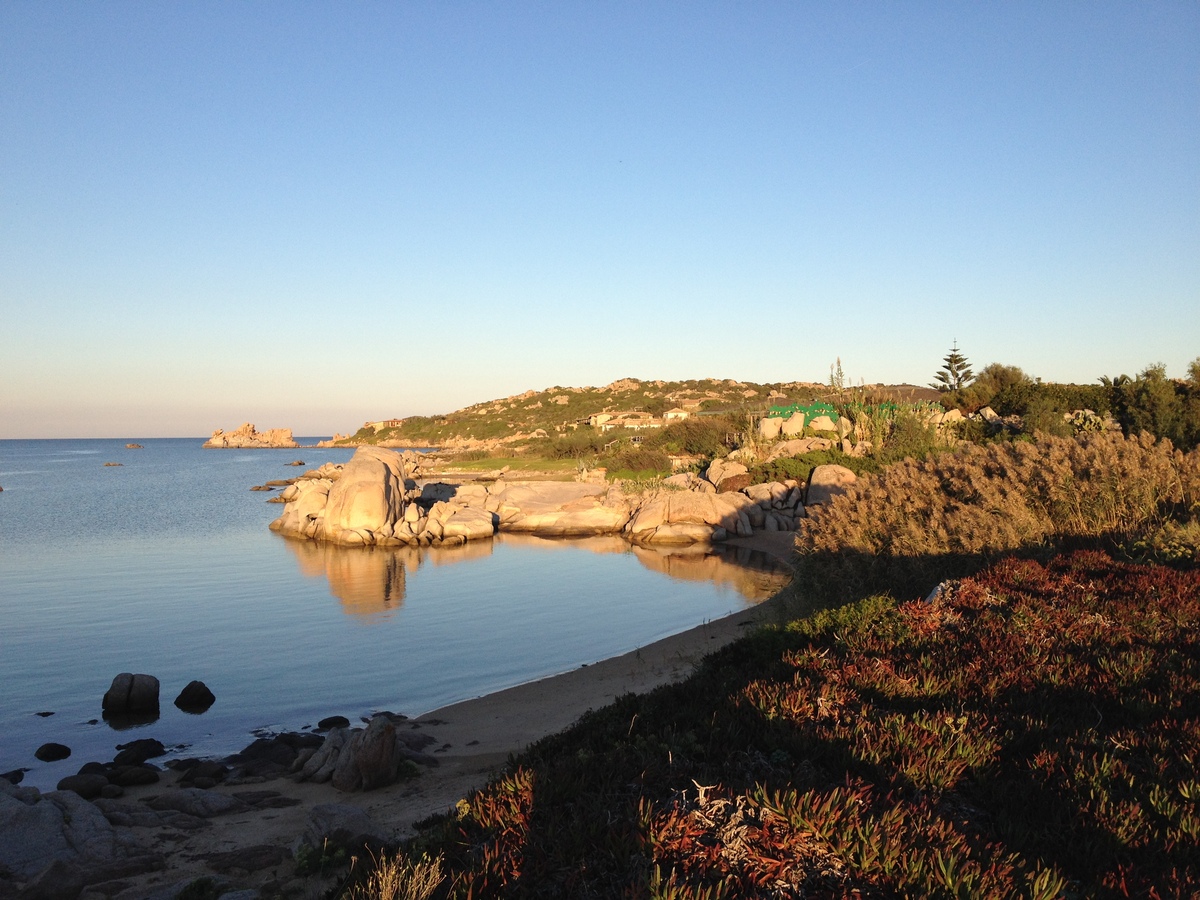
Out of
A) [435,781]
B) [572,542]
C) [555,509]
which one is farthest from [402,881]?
[555,509]

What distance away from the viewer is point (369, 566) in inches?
1142

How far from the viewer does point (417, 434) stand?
137750 mm

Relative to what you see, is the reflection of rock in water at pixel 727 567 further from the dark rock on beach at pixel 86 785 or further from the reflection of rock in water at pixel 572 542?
the dark rock on beach at pixel 86 785

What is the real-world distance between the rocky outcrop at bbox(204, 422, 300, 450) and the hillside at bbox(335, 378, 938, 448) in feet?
88.4

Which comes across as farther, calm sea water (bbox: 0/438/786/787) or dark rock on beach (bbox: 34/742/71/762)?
calm sea water (bbox: 0/438/786/787)

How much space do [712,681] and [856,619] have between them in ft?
5.69

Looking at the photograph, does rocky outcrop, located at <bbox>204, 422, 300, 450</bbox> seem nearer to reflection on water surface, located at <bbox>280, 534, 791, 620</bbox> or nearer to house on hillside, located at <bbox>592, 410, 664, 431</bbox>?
house on hillside, located at <bbox>592, 410, 664, 431</bbox>

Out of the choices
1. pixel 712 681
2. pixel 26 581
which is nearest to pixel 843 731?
pixel 712 681

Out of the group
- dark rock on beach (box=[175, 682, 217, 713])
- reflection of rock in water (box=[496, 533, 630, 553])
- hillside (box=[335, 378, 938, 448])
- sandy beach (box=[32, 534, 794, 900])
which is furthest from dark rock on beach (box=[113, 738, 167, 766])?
hillside (box=[335, 378, 938, 448])

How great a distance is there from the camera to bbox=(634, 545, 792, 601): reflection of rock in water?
23.4 meters

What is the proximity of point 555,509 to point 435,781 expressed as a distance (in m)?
27.9

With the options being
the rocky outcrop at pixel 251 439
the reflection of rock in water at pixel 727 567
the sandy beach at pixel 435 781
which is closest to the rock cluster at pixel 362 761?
the sandy beach at pixel 435 781

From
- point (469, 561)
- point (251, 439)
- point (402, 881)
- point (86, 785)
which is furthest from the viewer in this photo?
point (251, 439)

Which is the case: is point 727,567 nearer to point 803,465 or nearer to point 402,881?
point 803,465
